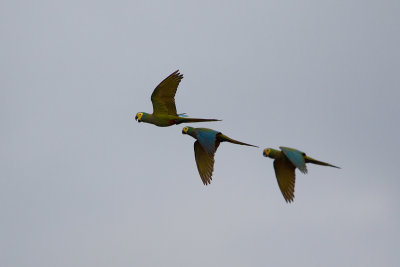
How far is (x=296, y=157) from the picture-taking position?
77.6ft

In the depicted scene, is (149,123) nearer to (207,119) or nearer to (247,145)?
(207,119)

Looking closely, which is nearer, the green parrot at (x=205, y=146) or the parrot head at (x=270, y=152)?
the parrot head at (x=270, y=152)

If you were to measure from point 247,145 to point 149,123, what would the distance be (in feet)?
16.4

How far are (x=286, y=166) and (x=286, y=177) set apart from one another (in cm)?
35

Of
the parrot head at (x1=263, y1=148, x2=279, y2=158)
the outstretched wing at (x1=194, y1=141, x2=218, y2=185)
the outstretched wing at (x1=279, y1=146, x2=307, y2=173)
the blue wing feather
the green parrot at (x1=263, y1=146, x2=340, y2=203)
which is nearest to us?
the outstretched wing at (x1=279, y1=146, x2=307, y2=173)

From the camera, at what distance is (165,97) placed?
28156 mm

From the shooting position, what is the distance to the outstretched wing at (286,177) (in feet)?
80.6

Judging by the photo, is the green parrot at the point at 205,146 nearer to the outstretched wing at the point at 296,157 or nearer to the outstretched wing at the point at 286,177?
the outstretched wing at the point at 286,177

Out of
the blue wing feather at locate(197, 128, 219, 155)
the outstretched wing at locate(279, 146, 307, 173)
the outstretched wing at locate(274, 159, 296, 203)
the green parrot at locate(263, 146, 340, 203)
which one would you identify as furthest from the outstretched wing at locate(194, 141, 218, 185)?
the outstretched wing at locate(279, 146, 307, 173)

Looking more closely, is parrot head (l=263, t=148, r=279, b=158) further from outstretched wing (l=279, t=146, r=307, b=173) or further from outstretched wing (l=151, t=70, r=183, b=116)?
outstretched wing (l=151, t=70, r=183, b=116)

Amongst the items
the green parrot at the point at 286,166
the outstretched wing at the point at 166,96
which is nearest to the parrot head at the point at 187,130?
the outstretched wing at the point at 166,96

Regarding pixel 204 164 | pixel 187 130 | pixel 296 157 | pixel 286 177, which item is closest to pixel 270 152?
pixel 286 177

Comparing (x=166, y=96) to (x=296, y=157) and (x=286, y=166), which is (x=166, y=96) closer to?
(x=286, y=166)

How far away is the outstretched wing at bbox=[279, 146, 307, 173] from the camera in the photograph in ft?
76.4
